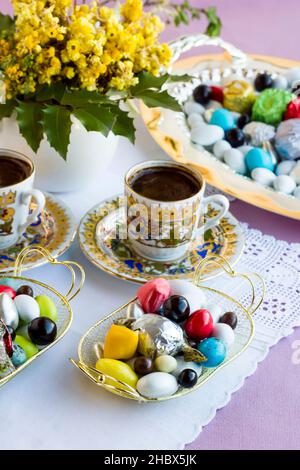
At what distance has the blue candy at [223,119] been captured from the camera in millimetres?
1190

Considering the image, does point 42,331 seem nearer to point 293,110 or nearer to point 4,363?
point 4,363

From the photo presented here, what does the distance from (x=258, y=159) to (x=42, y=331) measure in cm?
52

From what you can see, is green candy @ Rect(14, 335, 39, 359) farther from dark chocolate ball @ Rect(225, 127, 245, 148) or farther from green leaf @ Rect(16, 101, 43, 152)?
dark chocolate ball @ Rect(225, 127, 245, 148)

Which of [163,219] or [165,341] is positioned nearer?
[165,341]

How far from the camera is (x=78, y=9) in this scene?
0.94 meters

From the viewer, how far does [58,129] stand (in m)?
0.91

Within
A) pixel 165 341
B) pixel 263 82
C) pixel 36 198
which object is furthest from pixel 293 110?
pixel 165 341

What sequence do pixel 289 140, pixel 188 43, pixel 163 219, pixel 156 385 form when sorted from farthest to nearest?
pixel 188 43, pixel 289 140, pixel 163 219, pixel 156 385

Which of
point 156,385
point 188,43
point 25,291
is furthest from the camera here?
point 188,43

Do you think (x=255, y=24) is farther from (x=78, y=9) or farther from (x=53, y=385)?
(x=53, y=385)

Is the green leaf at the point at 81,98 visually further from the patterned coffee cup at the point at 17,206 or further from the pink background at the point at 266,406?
the pink background at the point at 266,406

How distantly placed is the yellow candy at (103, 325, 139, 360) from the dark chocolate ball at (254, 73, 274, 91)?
2.53 feet

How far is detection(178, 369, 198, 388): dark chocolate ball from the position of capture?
0.69 metres

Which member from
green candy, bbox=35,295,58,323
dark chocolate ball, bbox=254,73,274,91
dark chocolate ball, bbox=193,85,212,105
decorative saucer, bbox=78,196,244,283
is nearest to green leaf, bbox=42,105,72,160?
decorative saucer, bbox=78,196,244,283
